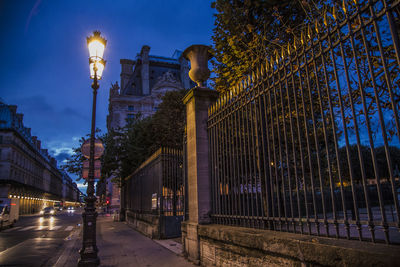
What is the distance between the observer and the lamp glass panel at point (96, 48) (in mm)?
8115

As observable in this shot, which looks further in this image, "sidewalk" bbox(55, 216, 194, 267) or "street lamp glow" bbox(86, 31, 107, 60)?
"street lamp glow" bbox(86, 31, 107, 60)

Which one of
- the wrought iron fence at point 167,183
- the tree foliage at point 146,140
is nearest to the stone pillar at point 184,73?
the tree foliage at point 146,140

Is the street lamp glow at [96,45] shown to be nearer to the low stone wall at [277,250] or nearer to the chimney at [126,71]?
the low stone wall at [277,250]

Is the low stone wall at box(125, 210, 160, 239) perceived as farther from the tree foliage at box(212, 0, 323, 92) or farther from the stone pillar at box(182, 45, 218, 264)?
the tree foliage at box(212, 0, 323, 92)

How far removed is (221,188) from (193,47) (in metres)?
3.48

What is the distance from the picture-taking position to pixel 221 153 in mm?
5672

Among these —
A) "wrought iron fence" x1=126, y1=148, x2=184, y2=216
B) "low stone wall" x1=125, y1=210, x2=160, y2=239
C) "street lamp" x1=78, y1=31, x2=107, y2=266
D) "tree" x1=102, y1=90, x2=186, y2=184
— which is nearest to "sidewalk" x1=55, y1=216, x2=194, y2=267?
"street lamp" x1=78, y1=31, x2=107, y2=266

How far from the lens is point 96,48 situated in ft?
26.7

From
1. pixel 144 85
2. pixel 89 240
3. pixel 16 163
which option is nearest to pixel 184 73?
pixel 144 85

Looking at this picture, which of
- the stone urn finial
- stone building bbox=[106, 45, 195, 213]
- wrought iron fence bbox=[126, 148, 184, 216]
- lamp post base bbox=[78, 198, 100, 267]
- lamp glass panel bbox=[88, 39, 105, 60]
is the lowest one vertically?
lamp post base bbox=[78, 198, 100, 267]

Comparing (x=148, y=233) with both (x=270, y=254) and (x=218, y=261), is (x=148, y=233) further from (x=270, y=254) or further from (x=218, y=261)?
(x=270, y=254)

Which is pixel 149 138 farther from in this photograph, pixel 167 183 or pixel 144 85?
pixel 144 85

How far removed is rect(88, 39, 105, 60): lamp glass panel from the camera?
8.11 metres

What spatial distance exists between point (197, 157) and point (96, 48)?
4757 millimetres
